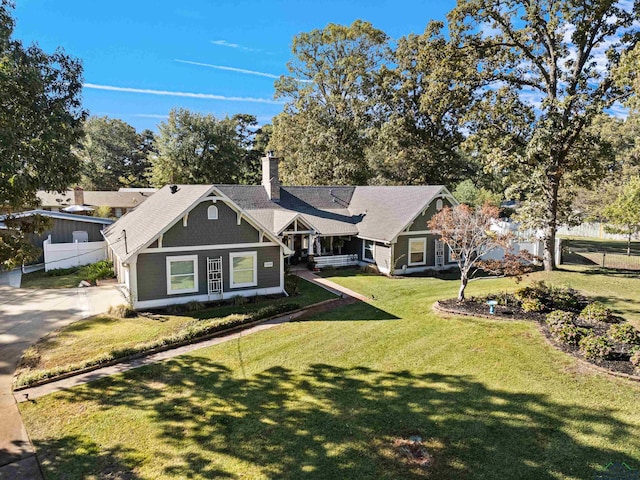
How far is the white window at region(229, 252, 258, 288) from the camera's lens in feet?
58.6

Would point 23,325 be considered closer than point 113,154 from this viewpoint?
Yes

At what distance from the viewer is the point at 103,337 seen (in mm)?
13578

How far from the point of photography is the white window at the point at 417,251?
2436 cm

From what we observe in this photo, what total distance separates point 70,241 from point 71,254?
202 centimetres

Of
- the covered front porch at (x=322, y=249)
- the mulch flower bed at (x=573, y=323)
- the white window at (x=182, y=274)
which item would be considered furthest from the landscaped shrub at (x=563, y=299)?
the white window at (x=182, y=274)

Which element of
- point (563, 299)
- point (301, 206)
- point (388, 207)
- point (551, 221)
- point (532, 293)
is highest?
point (301, 206)

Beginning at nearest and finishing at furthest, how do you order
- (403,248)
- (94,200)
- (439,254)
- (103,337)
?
(103,337) → (403,248) → (439,254) → (94,200)

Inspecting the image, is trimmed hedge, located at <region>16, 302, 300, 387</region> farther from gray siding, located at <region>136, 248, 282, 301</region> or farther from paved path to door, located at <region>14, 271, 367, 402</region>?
gray siding, located at <region>136, 248, 282, 301</region>

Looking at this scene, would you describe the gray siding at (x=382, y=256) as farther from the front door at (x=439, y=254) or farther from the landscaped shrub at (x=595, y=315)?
the landscaped shrub at (x=595, y=315)

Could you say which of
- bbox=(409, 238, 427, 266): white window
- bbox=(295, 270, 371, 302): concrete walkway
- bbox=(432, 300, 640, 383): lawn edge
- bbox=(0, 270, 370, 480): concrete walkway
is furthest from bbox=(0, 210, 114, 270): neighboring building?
bbox=(432, 300, 640, 383): lawn edge

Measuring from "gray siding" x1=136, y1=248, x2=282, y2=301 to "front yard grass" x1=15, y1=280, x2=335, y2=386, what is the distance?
1.05 metres

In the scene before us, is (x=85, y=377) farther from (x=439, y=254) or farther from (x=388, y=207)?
(x=439, y=254)

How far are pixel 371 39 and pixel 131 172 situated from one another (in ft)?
146

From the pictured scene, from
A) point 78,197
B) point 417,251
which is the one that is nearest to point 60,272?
point 78,197
